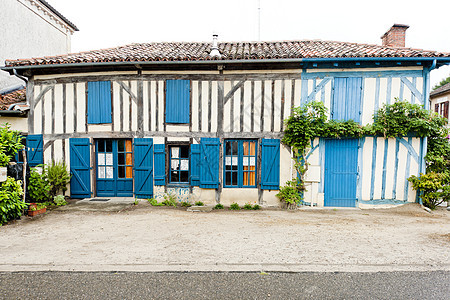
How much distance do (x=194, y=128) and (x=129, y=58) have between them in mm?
2519

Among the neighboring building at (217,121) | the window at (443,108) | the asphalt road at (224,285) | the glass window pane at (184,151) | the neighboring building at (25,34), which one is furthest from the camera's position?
the window at (443,108)

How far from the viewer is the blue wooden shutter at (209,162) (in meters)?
7.02

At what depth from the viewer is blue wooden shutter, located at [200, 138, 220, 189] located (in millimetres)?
7016

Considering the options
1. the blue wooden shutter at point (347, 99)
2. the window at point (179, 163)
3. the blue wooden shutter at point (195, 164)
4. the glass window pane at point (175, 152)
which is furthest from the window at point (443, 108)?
the glass window pane at point (175, 152)

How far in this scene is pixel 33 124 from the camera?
7.37 m

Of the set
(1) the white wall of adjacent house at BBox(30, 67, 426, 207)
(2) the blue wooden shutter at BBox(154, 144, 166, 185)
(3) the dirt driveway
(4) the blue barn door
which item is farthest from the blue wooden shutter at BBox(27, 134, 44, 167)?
(4) the blue barn door

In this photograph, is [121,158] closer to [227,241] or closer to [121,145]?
[121,145]

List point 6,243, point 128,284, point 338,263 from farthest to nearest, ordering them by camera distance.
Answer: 1. point 6,243
2. point 338,263
3. point 128,284

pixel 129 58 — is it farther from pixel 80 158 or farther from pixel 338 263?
pixel 338 263

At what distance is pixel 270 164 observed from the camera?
6.94 m

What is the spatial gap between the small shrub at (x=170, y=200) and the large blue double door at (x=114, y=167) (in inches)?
45.6

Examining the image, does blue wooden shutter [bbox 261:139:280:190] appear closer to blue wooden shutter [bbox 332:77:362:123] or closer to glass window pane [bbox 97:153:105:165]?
blue wooden shutter [bbox 332:77:362:123]

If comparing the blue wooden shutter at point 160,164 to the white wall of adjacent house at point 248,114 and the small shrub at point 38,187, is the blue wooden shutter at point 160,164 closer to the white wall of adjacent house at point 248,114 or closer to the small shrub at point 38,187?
the white wall of adjacent house at point 248,114

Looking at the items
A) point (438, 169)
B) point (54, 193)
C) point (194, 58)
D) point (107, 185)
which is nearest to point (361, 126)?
point (438, 169)
